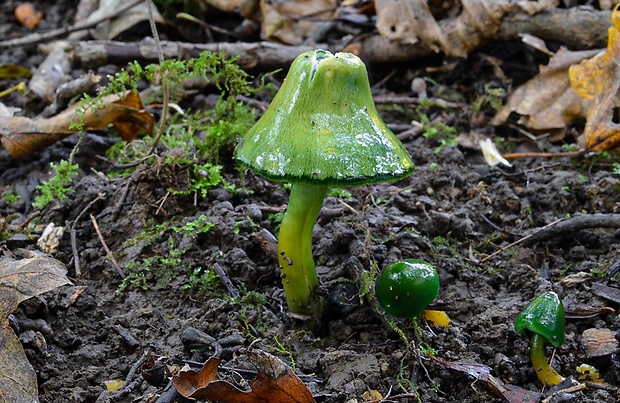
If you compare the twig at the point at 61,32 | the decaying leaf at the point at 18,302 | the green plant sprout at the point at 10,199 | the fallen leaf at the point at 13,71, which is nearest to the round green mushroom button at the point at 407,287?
the decaying leaf at the point at 18,302

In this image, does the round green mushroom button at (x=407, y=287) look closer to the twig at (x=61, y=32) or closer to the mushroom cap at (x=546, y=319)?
the mushroom cap at (x=546, y=319)

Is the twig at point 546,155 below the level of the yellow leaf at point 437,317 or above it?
below

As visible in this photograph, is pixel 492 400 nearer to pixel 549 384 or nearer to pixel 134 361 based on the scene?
pixel 549 384

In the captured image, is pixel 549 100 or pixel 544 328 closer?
pixel 544 328

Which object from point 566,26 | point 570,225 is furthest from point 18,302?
point 566,26

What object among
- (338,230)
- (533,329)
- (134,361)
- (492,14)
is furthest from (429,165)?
(134,361)

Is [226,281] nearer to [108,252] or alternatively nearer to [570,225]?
[108,252]
